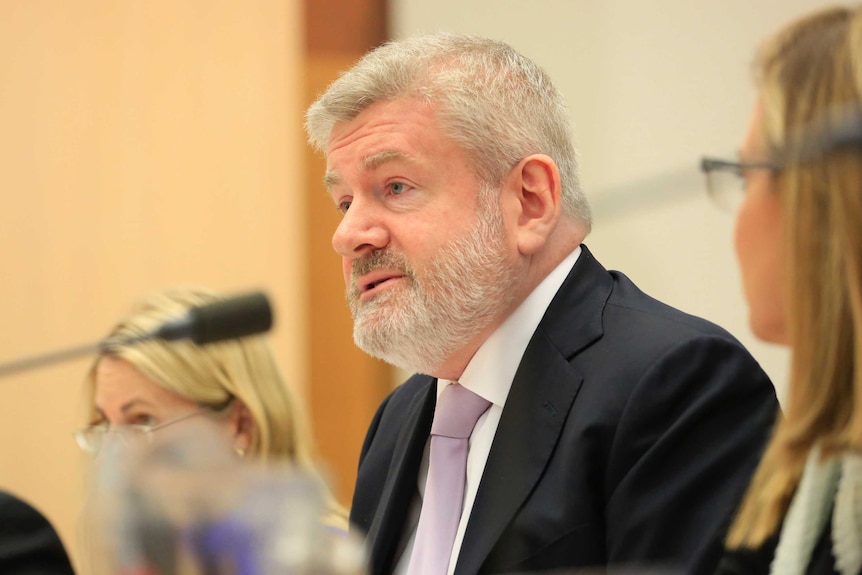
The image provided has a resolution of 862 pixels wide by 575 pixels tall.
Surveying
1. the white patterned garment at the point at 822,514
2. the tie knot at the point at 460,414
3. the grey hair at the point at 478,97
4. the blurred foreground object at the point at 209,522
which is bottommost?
the tie knot at the point at 460,414

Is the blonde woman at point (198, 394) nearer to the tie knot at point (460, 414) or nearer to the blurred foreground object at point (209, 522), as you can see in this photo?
the tie knot at point (460, 414)

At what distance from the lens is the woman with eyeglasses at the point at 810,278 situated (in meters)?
1.08

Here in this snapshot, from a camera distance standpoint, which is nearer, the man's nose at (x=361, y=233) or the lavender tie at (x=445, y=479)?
the lavender tie at (x=445, y=479)

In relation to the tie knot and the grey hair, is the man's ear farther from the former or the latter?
the tie knot

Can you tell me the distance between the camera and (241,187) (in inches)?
151

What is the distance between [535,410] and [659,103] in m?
1.73

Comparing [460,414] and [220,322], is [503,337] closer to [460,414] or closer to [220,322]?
[460,414]

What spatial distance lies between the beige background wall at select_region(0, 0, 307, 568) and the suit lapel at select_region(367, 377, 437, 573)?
6.04 ft

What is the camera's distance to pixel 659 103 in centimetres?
322

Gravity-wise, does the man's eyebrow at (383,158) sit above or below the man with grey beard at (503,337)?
above

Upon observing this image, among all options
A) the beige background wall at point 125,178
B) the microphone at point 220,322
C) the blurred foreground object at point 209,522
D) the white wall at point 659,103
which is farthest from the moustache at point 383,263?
the beige background wall at point 125,178

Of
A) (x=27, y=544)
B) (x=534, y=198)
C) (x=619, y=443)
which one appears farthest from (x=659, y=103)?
(x=27, y=544)

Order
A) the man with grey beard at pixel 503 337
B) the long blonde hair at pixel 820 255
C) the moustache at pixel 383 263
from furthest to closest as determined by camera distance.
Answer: the moustache at pixel 383 263 → the man with grey beard at pixel 503 337 → the long blonde hair at pixel 820 255

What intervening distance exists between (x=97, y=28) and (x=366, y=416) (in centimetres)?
154
